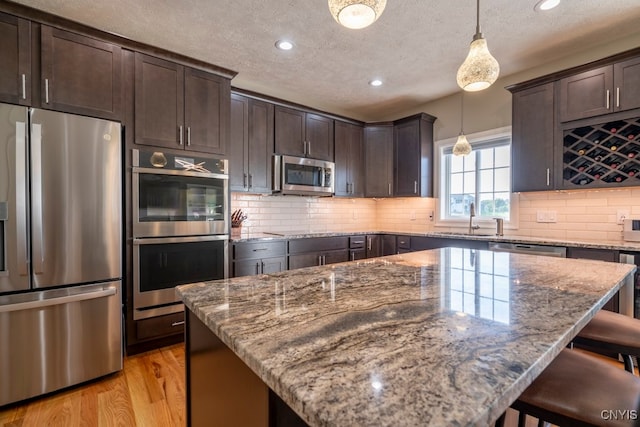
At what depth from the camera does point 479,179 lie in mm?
3752

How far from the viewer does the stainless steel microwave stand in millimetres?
3486

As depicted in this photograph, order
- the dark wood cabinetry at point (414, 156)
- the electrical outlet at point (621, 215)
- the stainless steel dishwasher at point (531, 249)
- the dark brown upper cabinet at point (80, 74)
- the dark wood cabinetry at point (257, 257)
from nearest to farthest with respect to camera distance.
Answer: the dark brown upper cabinet at point (80, 74), the stainless steel dishwasher at point (531, 249), the electrical outlet at point (621, 215), the dark wood cabinetry at point (257, 257), the dark wood cabinetry at point (414, 156)

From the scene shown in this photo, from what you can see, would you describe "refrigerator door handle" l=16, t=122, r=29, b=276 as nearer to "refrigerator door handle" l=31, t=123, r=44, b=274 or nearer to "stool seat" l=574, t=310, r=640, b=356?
"refrigerator door handle" l=31, t=123, r=44, b=274

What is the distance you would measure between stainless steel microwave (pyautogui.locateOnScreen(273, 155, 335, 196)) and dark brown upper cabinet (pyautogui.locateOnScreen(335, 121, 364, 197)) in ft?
0.61

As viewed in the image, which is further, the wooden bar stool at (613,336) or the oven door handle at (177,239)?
the oven door handle at (177,239)

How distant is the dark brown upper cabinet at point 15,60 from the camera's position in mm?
1884

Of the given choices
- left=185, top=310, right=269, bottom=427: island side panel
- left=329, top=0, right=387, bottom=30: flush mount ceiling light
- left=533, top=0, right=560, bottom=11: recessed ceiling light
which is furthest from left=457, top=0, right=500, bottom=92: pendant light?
left=185, top=310, right=269, bottom=427: island side panel

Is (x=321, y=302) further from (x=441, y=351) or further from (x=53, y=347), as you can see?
(x=53, y=347)

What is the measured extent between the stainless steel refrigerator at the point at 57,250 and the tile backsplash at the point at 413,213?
1.54 meters

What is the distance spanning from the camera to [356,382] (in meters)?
0.47

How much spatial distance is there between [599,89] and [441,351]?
3178 mm

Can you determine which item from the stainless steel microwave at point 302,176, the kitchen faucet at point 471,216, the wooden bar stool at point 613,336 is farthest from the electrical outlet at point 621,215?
the stainless steel microwave at point 302,176

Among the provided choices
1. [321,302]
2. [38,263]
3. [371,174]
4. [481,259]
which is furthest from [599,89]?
[38,263]

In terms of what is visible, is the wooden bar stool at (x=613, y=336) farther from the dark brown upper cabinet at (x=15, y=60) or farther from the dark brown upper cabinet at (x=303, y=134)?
the dark brown upper cabinet at (x=15, y=60)
